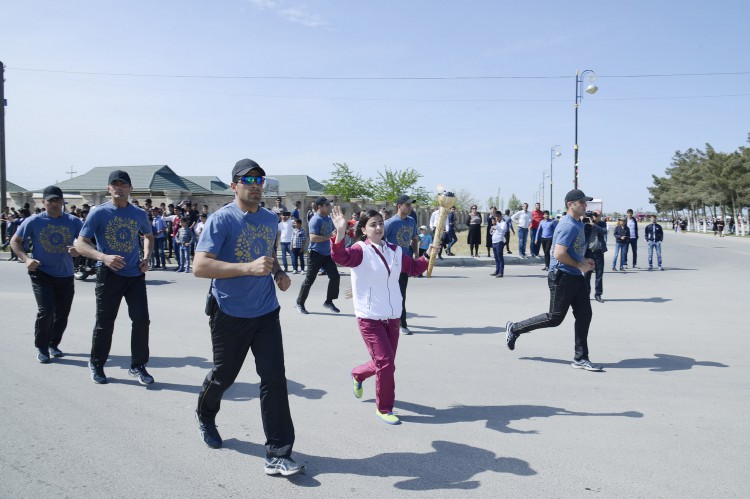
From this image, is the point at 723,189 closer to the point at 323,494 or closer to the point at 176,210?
the point at 176,210

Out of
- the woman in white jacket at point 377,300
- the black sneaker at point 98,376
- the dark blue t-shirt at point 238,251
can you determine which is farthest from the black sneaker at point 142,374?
the dark blue t-shirt at point 238,251

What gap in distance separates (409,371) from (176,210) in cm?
1463

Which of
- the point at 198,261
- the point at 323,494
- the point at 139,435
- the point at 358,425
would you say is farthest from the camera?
Answer: the point at 358,425

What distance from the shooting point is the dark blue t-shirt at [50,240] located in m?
6.09

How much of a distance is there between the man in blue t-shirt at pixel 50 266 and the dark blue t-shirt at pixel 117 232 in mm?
1029

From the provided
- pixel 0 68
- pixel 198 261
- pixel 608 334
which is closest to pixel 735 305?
pixel 608 334

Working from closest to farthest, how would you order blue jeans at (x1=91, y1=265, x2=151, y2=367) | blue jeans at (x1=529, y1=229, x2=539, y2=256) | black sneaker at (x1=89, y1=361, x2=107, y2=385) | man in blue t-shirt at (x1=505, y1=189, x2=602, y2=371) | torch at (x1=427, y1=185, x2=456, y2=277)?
torch at (x1=427, y1=185, x2=456, y2=277) < blue jeans at (x1=91, y1=265, x2=151, y2=367) < black sneaker at (x1=89, y1=361, x2=107, y2=385) < man in blue t-shirt at (x1=505, y1=189, x2=602, y2=371) < blue jeans at (x1=529, y1=229, x2=539, y2=256)

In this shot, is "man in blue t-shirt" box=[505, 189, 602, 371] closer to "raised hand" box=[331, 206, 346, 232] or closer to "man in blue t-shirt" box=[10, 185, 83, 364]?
"raised hand" box=[331, 206, 346, 232]

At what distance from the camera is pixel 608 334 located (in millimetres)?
7980

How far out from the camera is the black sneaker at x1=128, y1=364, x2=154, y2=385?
5.37 m

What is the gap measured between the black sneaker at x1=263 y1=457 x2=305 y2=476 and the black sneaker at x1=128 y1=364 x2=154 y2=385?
2.40 metres

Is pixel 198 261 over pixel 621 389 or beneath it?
over

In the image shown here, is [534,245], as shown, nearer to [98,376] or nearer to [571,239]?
[571,239]

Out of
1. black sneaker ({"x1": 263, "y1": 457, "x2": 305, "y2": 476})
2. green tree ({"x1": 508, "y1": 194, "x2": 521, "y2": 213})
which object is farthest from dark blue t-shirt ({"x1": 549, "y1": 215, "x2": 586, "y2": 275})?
green tree ({"x1": 508, "y1": 194, "x2": 521, "y2": 213})
